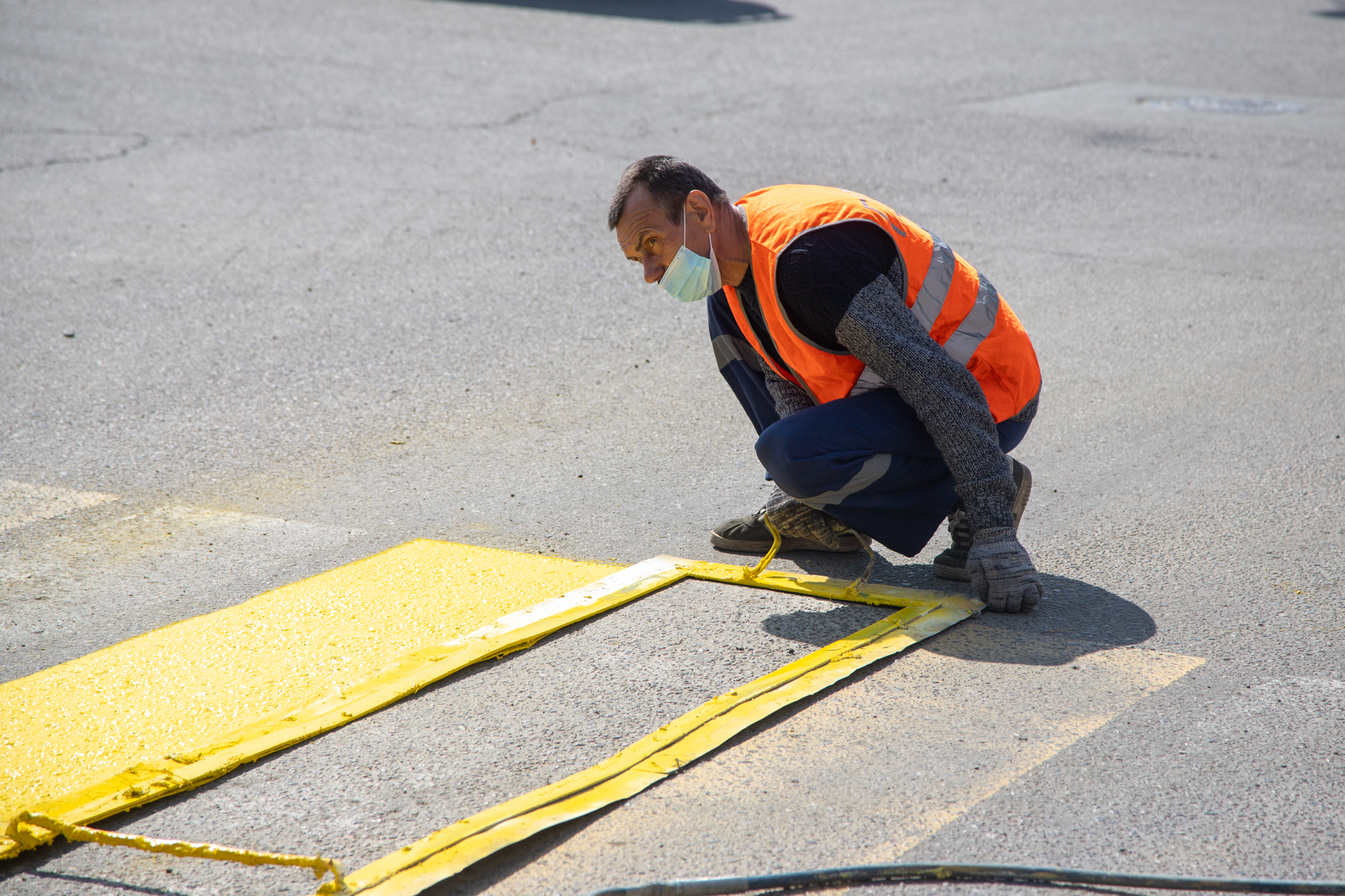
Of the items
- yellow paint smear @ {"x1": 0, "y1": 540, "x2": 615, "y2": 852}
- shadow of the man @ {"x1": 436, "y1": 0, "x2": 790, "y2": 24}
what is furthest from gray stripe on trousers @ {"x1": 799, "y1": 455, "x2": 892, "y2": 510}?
shadow of the man @ {"x1": 436, "y1": 0, "x2": 790, "y2": 24}

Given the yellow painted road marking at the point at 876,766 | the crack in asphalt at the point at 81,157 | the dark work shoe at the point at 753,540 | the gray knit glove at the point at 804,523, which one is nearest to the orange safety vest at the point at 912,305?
the gray knit glove at the point at 804,523

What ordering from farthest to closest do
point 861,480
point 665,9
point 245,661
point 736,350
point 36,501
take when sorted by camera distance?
point 665,9, point 36,501, point 736,350, point 861,480, point 245,661

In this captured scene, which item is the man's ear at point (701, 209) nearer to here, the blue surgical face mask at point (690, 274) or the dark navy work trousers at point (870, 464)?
the blue surgical face mask at point (690, 274)

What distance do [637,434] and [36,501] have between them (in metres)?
2.07

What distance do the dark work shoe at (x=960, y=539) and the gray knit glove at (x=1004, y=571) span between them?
0.75 feet

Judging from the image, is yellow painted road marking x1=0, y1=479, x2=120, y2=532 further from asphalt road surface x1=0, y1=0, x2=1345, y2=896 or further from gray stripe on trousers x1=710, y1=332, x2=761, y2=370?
gray stripe on trousers x1=710, y1=332, x2=761, y2=370

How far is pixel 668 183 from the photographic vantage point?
3.26m

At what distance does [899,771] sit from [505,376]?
319cm

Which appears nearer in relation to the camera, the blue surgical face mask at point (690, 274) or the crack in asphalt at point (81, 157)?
the blue surgical face mask at point (690, 274)

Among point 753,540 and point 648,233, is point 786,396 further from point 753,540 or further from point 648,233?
point 648,233

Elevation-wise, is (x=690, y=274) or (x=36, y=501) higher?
(x=690, y=274)

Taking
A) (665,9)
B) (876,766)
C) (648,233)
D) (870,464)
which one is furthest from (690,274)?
(665,9)

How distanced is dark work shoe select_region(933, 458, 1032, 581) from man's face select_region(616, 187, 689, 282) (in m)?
1.07

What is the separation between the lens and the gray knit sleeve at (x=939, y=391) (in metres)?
3.09
